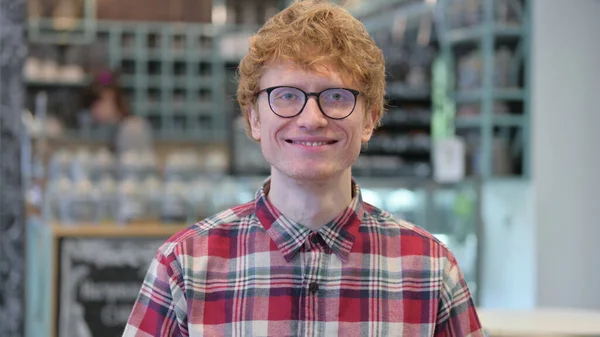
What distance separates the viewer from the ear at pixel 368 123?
135 cm

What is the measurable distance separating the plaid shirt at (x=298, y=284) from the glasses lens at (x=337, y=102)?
0.16 m

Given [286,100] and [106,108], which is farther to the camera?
[106,108]

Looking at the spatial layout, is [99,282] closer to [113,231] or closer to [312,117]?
[113,231]

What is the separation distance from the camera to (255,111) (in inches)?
53.4

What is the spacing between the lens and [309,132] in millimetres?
1270

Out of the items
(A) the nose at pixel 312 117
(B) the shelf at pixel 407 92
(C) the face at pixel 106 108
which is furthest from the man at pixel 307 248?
(C) the face at pixel 106 108

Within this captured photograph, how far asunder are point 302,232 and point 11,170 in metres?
2.72

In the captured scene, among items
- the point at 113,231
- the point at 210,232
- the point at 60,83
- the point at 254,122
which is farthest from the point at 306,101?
the point at 60,83

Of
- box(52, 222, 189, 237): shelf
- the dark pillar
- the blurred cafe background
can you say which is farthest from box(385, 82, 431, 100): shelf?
the dark pillar

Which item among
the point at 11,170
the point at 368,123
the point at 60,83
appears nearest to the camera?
the point at 368,123

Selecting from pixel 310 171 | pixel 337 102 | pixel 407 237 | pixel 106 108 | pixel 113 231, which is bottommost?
pixel 113 231

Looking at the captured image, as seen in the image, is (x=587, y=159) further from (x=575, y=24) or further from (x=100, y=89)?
(x=100, y=89)

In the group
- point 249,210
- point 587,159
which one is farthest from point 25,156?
point 587,159

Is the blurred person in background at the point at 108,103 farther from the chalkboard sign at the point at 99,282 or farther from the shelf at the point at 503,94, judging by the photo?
the chalkboard sign at the point at 99,282
